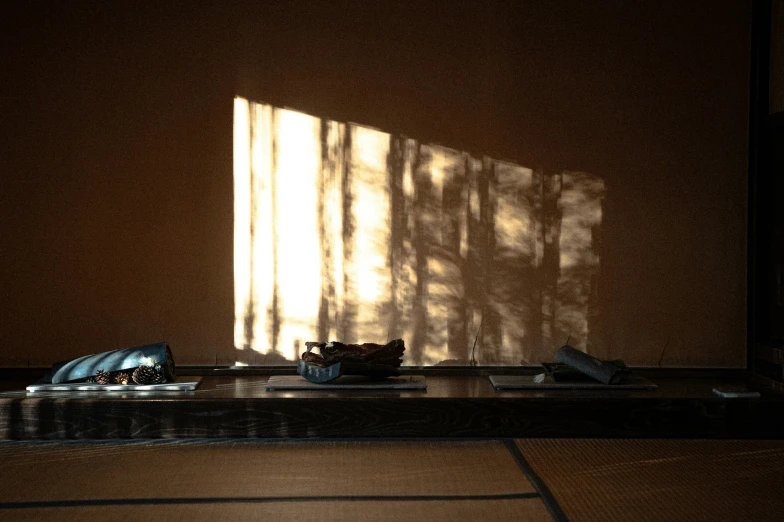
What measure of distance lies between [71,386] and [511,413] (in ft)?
5.35

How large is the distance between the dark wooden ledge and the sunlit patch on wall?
2.26 feet

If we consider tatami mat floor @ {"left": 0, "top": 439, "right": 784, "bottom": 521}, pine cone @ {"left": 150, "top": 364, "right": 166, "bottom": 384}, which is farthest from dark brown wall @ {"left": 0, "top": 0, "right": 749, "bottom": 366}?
tatami mat floor @ {"left": 0, "top": 439, "right": 784, "bottom": 521}

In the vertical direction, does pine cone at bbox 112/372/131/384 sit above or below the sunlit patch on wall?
below

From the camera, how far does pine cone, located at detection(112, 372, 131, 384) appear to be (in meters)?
3.15

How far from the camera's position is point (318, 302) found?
3.78 metres

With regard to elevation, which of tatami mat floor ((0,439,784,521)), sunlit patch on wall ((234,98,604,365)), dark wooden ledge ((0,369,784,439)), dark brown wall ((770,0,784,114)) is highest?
dark brown wall ((770,0,784,114))

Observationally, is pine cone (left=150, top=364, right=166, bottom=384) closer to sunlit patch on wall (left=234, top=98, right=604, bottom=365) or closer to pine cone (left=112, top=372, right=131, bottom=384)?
pine cone (left=112, top=372, right=131, bottom=384)

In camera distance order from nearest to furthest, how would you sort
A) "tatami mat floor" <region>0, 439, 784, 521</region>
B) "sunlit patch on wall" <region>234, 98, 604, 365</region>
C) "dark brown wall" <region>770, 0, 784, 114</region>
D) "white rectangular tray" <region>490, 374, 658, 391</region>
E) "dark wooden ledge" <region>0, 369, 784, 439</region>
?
"tatami mat floor" <region>0, 439, 784, 521</region> → "dark wooden ledge" <region>0, 369, 784, 439</region> → "white rectangular tray" <region>490, 374, 658, 391</region> → "dark brown wall" <region>770, 0, 784, 114</region> → "sunlit patch on wall" <region>234, 98, 604, 365</region>

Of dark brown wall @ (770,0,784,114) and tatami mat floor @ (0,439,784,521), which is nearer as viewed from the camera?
tatami mat floor @ (0,439,784,521)

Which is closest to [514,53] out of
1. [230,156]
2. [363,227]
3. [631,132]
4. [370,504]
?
[631,132]

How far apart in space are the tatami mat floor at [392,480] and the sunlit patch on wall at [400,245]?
35.1 inches

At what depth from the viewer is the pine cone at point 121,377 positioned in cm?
315

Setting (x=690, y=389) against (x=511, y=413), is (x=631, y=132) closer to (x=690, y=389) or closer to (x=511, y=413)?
(x=690, y=389)

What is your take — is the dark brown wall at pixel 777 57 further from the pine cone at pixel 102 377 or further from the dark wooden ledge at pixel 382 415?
the pine cone at pixel 102 377
